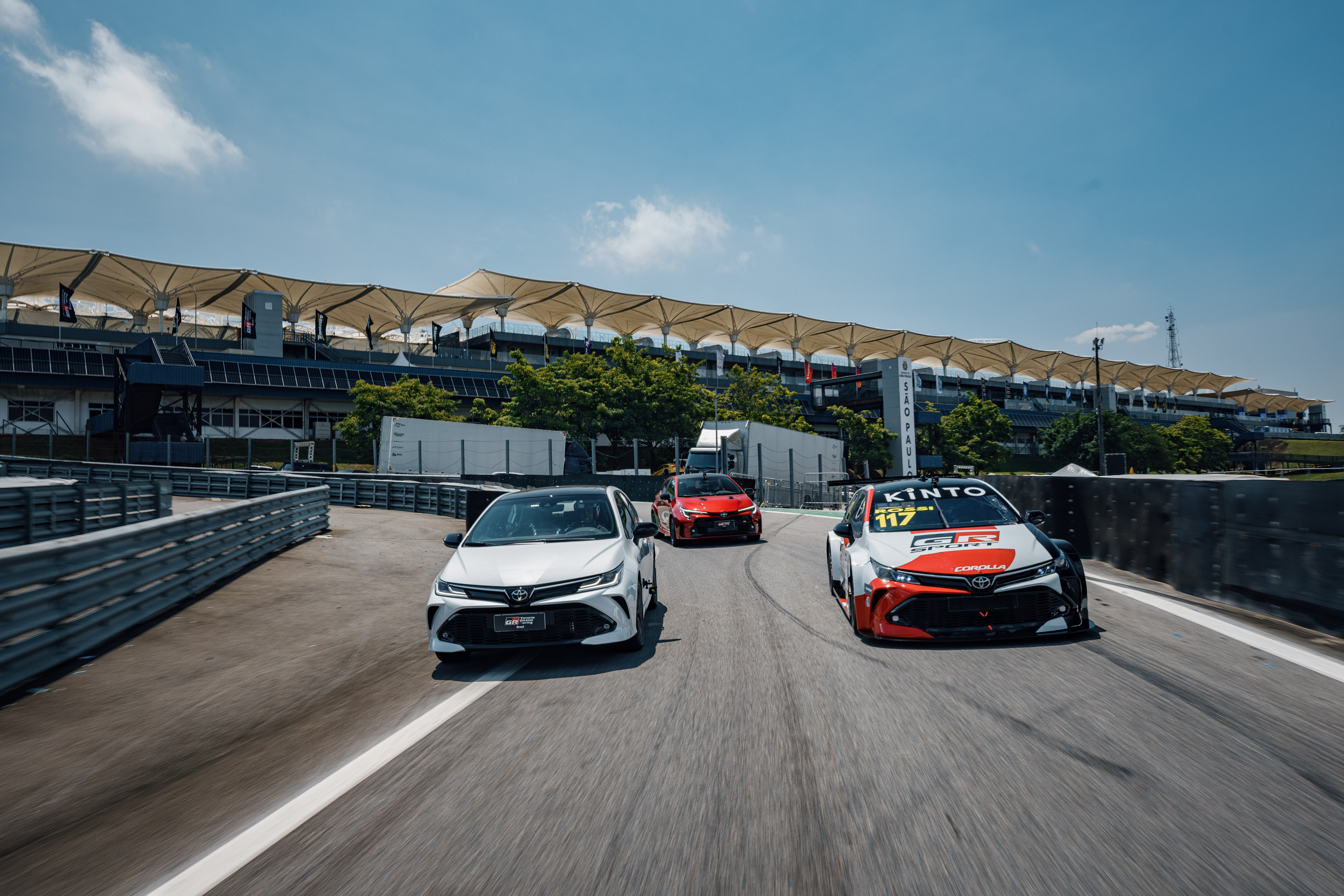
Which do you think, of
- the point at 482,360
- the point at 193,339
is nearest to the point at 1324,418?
the point at 482,360

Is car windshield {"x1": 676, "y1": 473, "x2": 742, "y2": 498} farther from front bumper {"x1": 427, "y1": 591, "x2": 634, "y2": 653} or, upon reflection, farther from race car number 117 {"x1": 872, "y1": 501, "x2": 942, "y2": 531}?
front bumper {"x1": 427, "y1": 591, "x2": 634, "y2": 653}

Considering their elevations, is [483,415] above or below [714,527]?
above

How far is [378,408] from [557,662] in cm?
5197

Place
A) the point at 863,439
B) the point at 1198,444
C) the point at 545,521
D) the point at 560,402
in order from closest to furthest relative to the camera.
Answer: the point at 545,521
the point at 560,402
the point at 863,439
the point at 1198,444

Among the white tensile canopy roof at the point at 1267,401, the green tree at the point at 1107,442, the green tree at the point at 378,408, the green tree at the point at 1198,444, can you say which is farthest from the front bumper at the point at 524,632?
the white tensile canopy roof at the point at 1267,401

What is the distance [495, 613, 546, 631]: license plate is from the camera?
5637mm

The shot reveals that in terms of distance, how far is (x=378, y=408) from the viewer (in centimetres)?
5391

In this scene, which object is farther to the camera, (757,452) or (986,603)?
(757,452)

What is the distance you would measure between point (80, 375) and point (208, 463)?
33.5m

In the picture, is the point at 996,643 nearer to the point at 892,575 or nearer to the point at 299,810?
the point at 892,575

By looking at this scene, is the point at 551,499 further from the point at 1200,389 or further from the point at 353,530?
the point at 1200,389

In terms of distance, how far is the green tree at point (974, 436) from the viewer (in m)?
81.2

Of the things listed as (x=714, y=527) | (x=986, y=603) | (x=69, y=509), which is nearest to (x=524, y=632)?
(x=986, y=603)

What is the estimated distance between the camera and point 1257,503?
718cm
